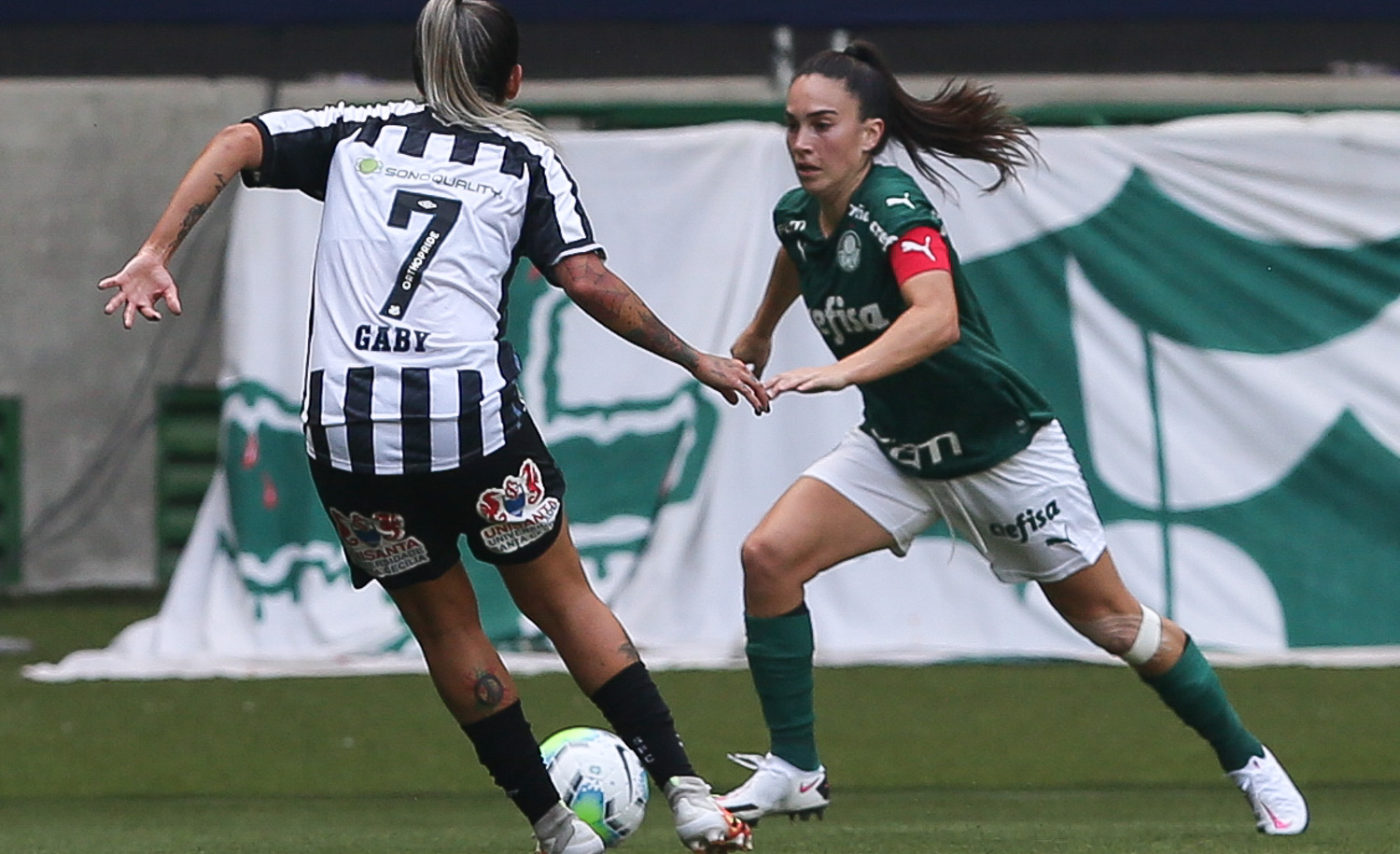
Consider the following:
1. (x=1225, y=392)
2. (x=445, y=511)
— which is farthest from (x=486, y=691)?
(x=1225, y=392)

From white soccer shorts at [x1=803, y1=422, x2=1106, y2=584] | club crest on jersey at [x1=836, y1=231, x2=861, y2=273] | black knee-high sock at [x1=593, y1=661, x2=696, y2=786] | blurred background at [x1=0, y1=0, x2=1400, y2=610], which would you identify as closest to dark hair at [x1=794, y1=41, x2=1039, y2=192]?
club crest on jersey at [x1=836, y1=231, x2=861, y2=273]

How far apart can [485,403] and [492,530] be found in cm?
26

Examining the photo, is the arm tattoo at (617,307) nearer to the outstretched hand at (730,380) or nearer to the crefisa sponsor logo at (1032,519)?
the outstretched hand at (730,380)

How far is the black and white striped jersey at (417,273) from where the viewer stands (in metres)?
4.25

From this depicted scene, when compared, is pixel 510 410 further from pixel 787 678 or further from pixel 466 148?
pixel 787 678

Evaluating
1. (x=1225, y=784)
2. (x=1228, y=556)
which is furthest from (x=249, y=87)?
(x=1225, y=784)

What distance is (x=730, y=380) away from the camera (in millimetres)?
4438

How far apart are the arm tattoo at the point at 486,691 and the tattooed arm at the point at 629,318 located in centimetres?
75

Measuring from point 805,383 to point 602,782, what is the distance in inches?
45.5

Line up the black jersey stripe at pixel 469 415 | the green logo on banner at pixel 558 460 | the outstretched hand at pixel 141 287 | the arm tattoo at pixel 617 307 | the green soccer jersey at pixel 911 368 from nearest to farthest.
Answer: the outstretched hand at pixel 141 287 → the black jersey stripe at pixel 469 415 → the arm tattoo at pixel 617 307 → the green soccer jersey at pixel 911 368 → the green logo on banner at pixel 558 460

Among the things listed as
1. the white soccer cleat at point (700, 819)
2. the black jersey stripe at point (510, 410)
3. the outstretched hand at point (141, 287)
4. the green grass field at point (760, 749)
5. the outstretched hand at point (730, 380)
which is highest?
the outstretched hand at point (141, 287)

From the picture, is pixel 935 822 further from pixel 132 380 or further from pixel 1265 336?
pixel 132 380

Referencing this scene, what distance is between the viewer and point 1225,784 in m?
6.72

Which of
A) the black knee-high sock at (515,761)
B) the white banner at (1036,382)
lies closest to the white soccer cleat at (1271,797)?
the black knee-high sock at (515,761)
